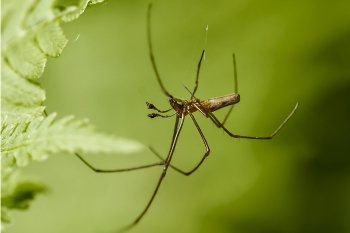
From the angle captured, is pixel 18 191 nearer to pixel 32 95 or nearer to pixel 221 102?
pixel 32 95

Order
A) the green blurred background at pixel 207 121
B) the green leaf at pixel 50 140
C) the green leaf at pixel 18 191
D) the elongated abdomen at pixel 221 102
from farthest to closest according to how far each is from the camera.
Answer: the green blurred background at pixel 207 121 → the elongated abdomen at pixel 221 102 → the green leaf at pixel 18 191 → the green leaf at pixel 50 140

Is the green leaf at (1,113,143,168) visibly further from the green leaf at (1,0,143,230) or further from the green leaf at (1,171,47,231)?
the green leaf at (1,171,47,231)

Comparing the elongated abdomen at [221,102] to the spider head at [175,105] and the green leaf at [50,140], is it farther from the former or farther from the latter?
the green leaf at [50,140]

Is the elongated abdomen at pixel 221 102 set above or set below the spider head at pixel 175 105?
below

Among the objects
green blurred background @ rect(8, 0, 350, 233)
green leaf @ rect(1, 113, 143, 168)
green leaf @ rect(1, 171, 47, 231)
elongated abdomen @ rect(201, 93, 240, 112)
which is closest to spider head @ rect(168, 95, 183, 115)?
elongated abdomen @ rect(201, 93, 240, 112)

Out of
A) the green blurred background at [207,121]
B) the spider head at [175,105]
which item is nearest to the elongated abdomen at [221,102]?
the spider head at [175,105]

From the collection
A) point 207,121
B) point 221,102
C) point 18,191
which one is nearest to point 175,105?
point 221,102
